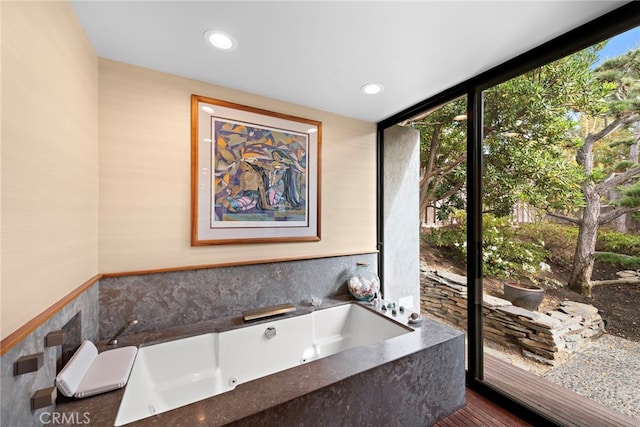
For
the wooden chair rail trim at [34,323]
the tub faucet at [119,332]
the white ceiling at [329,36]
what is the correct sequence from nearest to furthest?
the wooden chair rail trim at [34,323] < the white ceiling at [329,36] < the tub faucet at [119,332]

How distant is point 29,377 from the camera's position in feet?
2.81

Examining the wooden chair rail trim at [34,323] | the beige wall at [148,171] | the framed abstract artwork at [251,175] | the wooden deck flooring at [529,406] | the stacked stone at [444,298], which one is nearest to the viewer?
the wooden chair rail trim at [34,323]

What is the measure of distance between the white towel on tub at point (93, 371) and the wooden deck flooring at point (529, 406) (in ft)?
5.83

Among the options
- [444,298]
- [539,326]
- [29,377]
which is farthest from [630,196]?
[29,377]

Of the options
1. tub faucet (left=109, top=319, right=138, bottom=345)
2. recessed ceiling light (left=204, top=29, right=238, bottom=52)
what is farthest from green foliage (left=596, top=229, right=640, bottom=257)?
tub faucet (left=109, top=319, right=138, bottom=345)

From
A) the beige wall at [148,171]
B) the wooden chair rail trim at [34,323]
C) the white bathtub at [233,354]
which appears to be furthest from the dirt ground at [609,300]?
the wooden chair rail trim at [34,323]

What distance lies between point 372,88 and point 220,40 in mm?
1112

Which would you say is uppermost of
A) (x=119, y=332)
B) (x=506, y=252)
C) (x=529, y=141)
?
(x=529, y=141)

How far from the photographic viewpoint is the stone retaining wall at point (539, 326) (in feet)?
4.48

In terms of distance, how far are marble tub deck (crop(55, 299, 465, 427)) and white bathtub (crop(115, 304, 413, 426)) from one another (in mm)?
92

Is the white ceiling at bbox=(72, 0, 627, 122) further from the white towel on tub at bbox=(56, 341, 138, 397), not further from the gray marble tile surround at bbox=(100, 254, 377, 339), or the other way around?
the white towel on tub at bbox=(56, 341, 138, 397)

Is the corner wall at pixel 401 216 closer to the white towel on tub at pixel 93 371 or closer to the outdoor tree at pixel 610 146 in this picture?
the outdoor tree at pixel 610 146

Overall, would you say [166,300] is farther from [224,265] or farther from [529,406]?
[529,406]

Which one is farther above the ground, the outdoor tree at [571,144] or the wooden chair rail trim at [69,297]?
the outdoor tree at [571,144]
